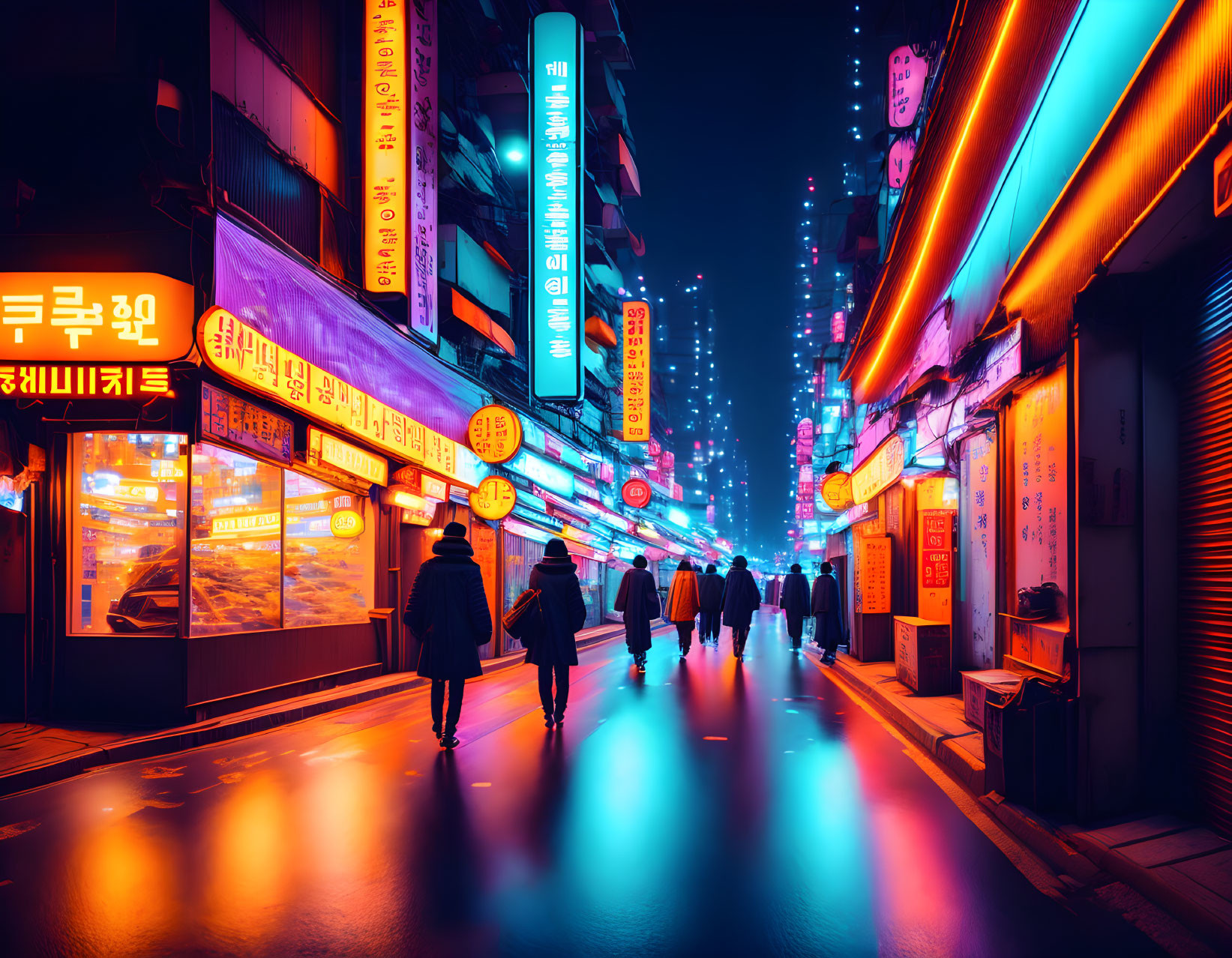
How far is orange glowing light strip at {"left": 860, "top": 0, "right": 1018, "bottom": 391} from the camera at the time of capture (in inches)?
314

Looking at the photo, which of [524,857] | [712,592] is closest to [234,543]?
[524,857]

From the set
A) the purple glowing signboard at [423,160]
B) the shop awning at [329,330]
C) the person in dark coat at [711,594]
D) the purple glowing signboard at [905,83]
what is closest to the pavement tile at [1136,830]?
the shop awning at [329,330]

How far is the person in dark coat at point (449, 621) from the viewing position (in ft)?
27.6

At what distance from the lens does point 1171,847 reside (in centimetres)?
478

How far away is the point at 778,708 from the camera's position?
35.8ft

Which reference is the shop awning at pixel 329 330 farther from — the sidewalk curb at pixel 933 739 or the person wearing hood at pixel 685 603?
the sidewalk curb at pixel 933 739

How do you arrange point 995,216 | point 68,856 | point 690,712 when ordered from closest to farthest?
point 68,856, point 995,216, point 690,712

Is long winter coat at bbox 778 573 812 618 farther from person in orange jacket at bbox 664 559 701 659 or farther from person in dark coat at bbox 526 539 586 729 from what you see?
person in dark coat at bbox 526 539 586 729

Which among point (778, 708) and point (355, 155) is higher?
point (355, 155)

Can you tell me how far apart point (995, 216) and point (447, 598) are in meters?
8.38

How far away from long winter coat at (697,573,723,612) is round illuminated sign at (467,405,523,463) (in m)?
6.64

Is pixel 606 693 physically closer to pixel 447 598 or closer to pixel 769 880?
pixel 447 598

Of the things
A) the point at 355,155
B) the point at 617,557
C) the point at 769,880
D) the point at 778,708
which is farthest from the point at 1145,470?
the point at 617,557

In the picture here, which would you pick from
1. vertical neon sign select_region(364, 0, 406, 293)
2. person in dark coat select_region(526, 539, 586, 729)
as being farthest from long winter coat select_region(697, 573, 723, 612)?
person in dark coat select_region(526, 539, 586, 729)
